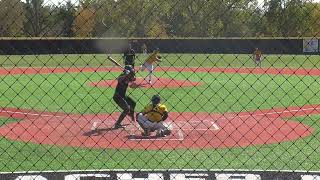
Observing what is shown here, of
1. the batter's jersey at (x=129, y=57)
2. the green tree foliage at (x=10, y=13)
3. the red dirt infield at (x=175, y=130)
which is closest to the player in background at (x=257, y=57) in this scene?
the batter's jersey at (x=129, y=57)

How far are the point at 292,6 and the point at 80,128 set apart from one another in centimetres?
682

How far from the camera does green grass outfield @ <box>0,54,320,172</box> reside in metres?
8.92

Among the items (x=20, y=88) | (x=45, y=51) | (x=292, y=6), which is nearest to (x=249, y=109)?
(x=292, y=6)

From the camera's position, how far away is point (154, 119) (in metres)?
11.2

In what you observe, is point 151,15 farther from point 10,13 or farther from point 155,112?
point 10,13

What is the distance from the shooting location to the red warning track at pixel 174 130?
34.6ft

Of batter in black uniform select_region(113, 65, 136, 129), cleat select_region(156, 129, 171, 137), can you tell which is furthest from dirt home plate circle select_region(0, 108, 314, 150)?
batter in black uniform select_region(113, 65, 136, 129)

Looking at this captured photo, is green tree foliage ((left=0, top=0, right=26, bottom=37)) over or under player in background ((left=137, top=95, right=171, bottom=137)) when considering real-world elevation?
over

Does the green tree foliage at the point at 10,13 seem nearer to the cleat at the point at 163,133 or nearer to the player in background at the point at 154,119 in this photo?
the player in background at the point at 154,119

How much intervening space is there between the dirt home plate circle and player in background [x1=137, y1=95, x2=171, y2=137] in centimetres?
21

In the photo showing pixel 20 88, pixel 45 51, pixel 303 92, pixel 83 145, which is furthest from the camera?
pixel 45 51

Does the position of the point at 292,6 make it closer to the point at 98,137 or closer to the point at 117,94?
the point at 117,94

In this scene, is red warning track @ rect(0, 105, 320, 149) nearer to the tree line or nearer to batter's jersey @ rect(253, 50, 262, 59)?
the tree line

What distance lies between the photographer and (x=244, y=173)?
7238 millimetres
